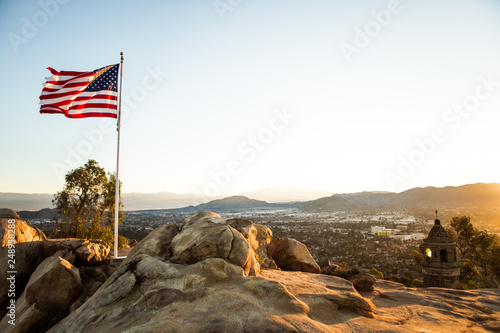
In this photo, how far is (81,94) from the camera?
1472 cm

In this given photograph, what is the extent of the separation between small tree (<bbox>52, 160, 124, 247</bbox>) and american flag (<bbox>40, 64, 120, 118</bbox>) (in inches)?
639

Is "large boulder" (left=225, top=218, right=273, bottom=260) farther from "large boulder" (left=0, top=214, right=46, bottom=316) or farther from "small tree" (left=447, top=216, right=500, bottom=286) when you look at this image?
"small tree" (left=447, top=216, right=500, bottom=286)

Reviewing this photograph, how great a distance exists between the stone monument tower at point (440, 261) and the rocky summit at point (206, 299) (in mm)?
11625

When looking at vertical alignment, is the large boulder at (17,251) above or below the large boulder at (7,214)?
below

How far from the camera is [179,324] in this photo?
21.5 ft

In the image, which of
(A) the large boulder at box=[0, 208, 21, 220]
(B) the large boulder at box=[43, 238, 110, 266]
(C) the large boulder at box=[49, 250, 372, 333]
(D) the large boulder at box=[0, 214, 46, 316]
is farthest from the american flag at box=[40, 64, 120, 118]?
(C) the large boulder at box=[49, 250, 372, 333]

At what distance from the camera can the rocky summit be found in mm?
7246

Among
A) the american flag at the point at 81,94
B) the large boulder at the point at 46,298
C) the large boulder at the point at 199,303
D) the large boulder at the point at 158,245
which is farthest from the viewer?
the american flag at the point at 81,94

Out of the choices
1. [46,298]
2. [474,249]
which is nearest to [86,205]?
[46,298]

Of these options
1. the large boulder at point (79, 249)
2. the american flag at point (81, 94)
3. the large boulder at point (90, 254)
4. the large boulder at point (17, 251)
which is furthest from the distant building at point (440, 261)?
the large boulder at point (17, 251)

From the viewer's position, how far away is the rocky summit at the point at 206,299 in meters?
7.25

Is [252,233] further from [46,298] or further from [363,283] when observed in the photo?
[46,298]

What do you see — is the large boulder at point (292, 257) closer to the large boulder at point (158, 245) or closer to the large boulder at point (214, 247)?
the large boulder at point (214, 247)

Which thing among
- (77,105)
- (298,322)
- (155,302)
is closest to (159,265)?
(155,302)
